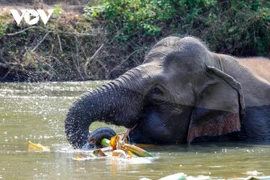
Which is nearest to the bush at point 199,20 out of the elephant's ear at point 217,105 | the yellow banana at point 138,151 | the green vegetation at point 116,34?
the green vegetation at point 116,34

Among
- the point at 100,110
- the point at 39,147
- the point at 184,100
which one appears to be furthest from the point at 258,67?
the point at 39,147

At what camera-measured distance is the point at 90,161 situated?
7977 mm

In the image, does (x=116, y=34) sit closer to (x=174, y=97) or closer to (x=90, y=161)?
(x=174, y=97)

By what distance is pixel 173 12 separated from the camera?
878 inches

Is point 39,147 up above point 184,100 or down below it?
below

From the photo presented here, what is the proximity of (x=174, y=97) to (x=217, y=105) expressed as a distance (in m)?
0.58

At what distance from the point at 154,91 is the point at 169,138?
0.62 metres

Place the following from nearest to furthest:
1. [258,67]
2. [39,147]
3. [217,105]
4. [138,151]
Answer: [138,151] → [39,147] → [217,105] → [258,67]

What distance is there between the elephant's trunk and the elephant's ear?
83 cm

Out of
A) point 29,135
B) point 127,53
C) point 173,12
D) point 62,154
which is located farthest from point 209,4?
point 62,154

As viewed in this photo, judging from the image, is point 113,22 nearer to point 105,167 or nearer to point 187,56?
point 187,56

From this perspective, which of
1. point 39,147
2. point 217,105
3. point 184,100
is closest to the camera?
point 39,147

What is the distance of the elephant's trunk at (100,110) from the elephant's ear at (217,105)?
0.83 metres

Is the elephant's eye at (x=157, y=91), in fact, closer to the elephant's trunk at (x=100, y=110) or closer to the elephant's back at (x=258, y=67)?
the elephant's trunk at (x=100, y=110)
